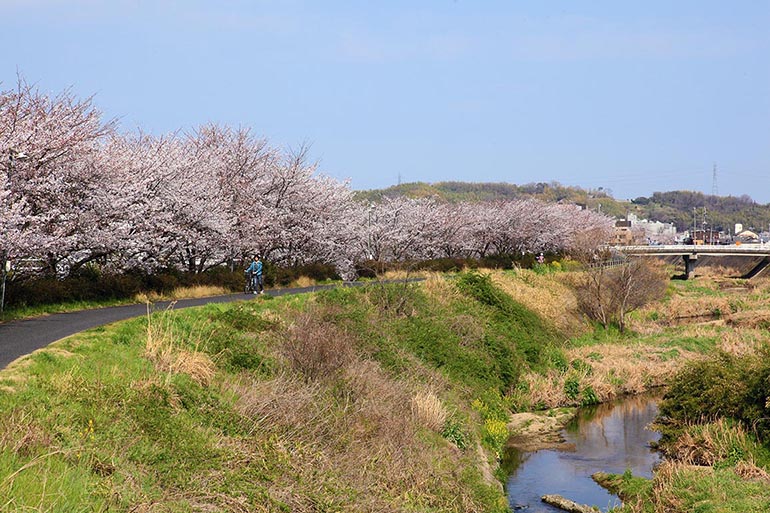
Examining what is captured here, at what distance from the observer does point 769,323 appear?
172 feet

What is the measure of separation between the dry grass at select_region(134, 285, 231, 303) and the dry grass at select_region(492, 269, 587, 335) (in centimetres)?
1673

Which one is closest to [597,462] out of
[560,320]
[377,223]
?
[560,320]

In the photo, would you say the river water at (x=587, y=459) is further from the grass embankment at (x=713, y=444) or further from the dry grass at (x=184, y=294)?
the dry grass at (x=184, y=294)

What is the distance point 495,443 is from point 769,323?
32916mm

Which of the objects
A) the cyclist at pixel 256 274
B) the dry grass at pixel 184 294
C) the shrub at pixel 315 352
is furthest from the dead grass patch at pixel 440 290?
the shrub at pixel 315 352

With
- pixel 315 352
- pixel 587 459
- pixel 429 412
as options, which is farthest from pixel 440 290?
pixel 315 352

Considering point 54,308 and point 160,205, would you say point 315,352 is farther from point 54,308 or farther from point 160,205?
point 160,205

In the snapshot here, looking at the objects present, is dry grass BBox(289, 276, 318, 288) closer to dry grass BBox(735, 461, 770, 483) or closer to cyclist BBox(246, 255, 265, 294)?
cyclist BBox(246, 255, 265, 294)

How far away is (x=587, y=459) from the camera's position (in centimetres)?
2709

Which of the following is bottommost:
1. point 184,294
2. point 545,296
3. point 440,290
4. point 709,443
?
point 709,443

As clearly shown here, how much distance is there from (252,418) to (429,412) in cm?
706

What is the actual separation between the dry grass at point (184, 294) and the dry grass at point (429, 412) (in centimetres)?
1298

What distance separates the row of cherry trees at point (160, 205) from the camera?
27.8 metres

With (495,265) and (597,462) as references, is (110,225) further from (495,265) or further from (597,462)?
(495,265)
